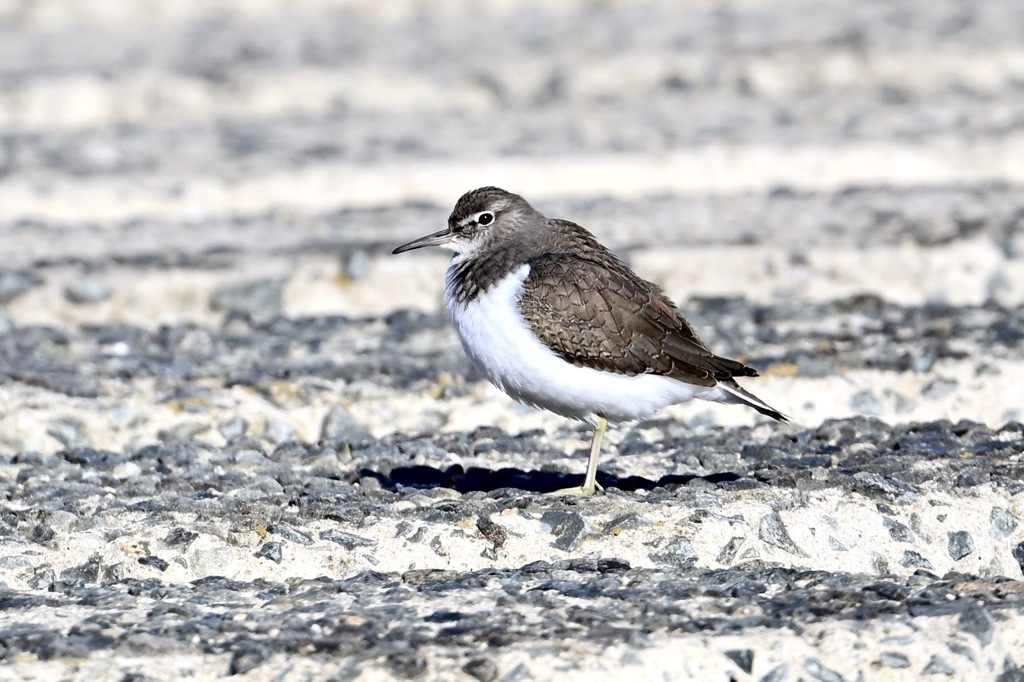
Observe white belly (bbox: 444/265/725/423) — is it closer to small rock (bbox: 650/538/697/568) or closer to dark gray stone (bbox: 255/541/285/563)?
small rock (bbox: 650/538/697/568)

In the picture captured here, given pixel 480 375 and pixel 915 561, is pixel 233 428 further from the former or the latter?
pixel 915 561

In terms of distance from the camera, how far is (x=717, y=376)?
6.29 metres

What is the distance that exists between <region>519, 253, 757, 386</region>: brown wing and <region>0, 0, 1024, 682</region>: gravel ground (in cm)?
51

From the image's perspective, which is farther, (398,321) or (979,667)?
(398,321)

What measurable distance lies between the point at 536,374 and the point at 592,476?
503mm

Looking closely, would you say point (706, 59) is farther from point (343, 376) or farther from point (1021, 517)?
point (1021, 517)

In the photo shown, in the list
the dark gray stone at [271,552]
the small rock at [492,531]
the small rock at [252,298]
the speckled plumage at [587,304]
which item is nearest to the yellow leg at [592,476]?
the speckled plumage at [587,304]

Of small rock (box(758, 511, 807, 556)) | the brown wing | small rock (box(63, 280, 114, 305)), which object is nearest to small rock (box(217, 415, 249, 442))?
the brown wing

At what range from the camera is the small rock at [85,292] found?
388 inches

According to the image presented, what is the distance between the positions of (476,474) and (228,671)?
2.21 metres

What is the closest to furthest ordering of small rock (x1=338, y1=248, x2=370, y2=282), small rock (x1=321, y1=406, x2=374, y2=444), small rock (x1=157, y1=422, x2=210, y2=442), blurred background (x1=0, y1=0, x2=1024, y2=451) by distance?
small rock (x1=157, y1=422, x2=210, y2=442), small rock (x1=321, y1=406, x2=374, y2=444), blurred background (x1=0, y1=0, x2=1024, y2=451), small rock (x1=338, y1=248, x2=370, y2=282)

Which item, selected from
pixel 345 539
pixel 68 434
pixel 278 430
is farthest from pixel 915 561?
pixel 68 434

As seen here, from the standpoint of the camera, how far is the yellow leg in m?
6.13

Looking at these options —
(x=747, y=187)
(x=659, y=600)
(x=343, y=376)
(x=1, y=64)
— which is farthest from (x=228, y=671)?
(x=1, y=64)
